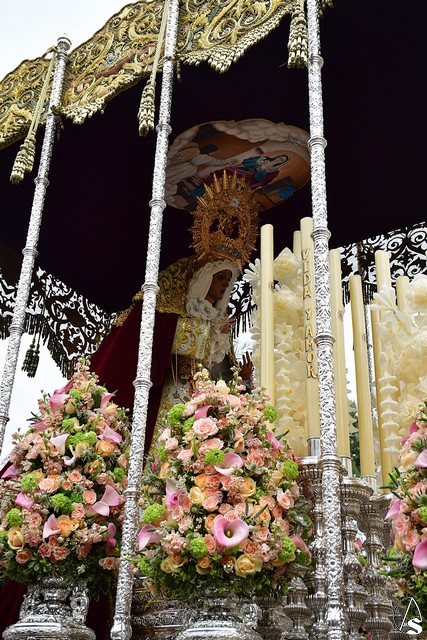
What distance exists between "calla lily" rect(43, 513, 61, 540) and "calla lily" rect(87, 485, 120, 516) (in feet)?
0.45

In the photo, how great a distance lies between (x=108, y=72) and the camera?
382 cm

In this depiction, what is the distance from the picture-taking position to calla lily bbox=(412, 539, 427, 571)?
6.08 feet

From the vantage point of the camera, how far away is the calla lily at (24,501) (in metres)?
2.63

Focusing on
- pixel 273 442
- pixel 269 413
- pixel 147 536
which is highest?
pixel 269 413

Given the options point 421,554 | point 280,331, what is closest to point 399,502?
point 421,554

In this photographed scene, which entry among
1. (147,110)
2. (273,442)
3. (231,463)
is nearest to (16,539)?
(231,463)

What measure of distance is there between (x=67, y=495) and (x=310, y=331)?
1.18m

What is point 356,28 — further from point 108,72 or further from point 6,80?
point 6,80

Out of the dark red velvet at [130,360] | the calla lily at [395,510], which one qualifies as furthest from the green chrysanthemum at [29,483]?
the calla lily at [395,510]

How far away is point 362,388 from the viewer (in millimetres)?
2961

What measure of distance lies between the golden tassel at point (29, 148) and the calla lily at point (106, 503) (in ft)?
6.12

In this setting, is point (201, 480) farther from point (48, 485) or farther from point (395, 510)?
point (48, 485)

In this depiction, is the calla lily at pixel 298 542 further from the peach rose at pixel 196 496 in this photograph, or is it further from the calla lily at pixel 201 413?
the calla lily at pixel 201 413

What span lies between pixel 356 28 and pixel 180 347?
1994 mm
